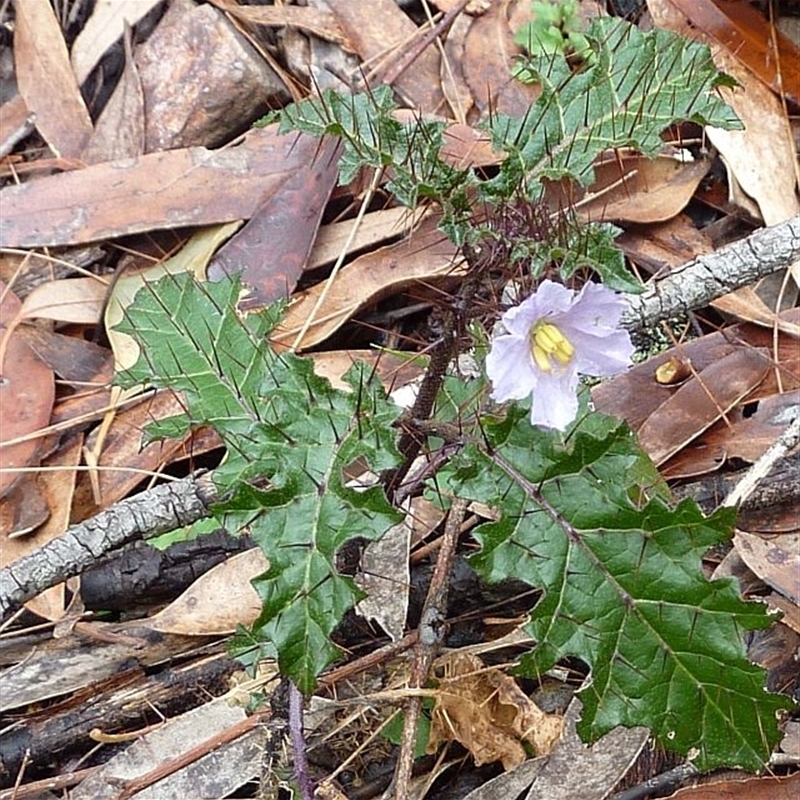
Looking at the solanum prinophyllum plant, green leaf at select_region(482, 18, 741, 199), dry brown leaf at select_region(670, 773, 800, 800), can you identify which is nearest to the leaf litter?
dry brown leaf at select_region(670, 773, 800, 800)

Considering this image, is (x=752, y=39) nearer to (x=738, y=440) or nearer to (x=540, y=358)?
(x=738, y=440)

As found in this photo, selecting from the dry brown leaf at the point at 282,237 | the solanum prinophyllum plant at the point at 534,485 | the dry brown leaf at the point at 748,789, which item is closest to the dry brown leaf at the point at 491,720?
the dry brown leaf at the point at 748,789

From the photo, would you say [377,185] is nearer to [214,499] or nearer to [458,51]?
[458,51]

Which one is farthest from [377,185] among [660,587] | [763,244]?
[660,587]

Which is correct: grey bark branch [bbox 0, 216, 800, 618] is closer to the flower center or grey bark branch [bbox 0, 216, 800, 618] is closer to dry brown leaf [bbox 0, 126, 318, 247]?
the flower center

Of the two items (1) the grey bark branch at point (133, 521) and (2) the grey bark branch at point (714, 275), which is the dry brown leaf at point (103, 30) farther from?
(2) the grey bark branch at point (714, 275)

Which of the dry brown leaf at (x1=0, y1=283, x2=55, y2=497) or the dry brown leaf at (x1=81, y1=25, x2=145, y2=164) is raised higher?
the dry brown leaf at (x1=81, y1=25, x2=145, y2=164)
